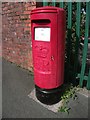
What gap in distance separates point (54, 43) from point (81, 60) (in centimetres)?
76

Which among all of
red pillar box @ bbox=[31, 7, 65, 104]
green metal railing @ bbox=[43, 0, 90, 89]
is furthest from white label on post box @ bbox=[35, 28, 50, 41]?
green metal railing @ bbox=[43, 0, 90, 89]

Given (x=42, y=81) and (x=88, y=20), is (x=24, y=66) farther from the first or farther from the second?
(x=88, y=20)

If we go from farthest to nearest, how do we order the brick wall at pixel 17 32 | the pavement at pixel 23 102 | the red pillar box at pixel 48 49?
the brick wall at pixel 17 32 → the pavement at pixel 23 102 → the red pillar box at pixel 48 49

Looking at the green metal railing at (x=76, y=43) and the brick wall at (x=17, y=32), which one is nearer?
the green metal railing at (x=76, y=43)

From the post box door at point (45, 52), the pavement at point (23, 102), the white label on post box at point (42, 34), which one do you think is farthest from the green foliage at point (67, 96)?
the white label on post box at point (42, 34)

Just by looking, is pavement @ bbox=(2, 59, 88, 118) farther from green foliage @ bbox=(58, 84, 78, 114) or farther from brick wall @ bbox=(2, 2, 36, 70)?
brick wall @ bbox=(2, 2, 36, 70)

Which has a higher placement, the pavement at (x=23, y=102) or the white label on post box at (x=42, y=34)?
the white label on post box at (x=42, y=34)

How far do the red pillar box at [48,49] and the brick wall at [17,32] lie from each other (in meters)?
1.07

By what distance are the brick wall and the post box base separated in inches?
43.6

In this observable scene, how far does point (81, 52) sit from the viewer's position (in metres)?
3.93

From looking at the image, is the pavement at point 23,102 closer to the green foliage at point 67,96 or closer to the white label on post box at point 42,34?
the green foliage at point 67,96

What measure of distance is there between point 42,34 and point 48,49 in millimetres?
226

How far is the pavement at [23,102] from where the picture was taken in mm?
3564

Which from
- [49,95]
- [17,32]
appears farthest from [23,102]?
[17,32]
